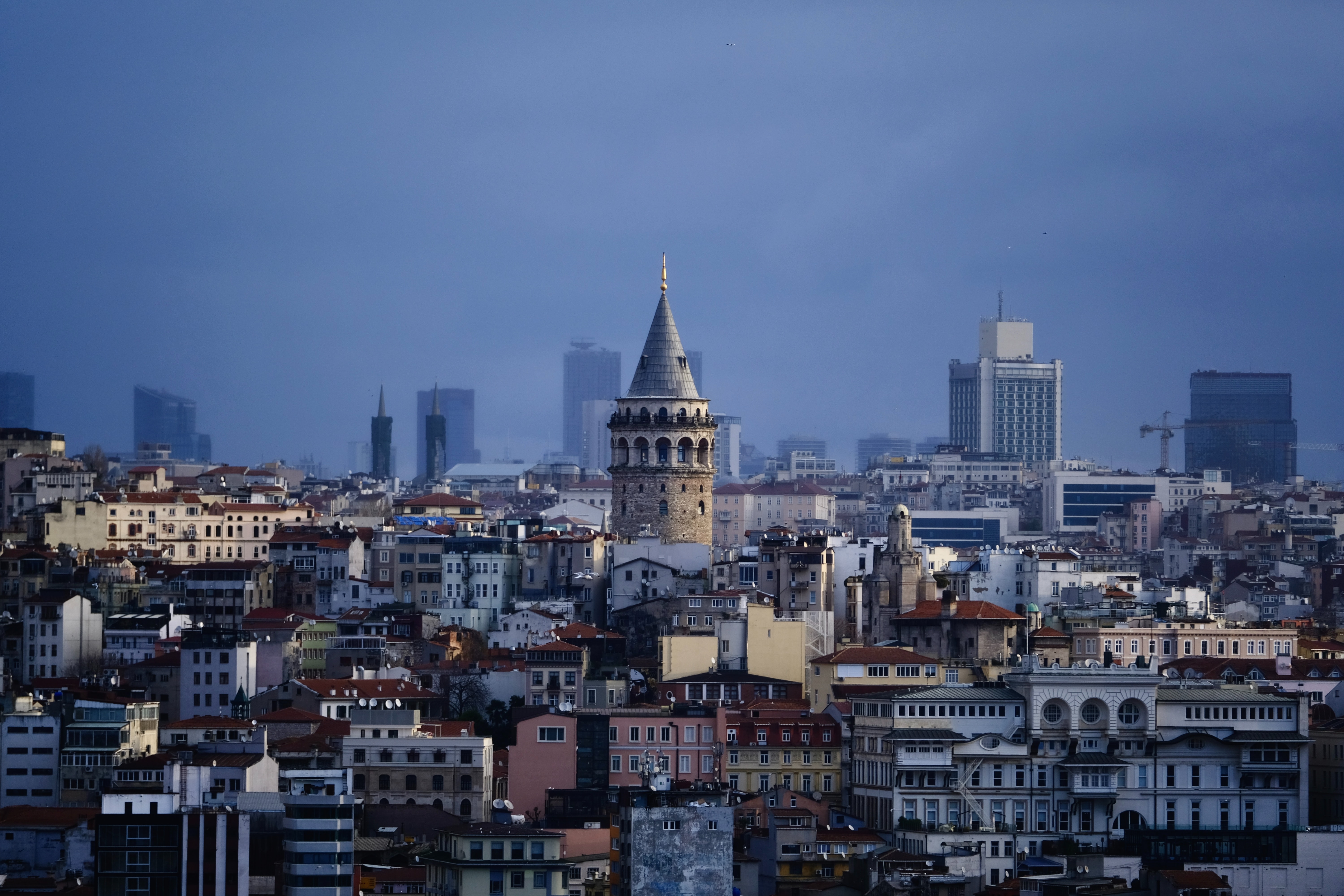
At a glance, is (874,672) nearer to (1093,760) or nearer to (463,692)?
(463,692)

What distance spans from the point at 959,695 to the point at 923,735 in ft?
7.95

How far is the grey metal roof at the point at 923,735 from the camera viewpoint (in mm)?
69688

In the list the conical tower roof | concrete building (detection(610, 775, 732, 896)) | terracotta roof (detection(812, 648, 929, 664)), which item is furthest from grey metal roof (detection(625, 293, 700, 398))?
concrete building (detection(610, 775, 732, 896))

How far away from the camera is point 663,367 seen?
10219cm

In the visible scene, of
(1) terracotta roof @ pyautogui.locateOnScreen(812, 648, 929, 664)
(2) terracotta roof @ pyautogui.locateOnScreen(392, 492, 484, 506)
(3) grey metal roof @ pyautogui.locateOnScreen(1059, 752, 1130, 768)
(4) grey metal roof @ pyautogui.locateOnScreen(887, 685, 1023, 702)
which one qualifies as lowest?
(3) grey metal roof @ pyautogui.locateOnScreen(1059, 752, 1130, 768)

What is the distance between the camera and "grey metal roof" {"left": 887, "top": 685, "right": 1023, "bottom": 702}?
234ft

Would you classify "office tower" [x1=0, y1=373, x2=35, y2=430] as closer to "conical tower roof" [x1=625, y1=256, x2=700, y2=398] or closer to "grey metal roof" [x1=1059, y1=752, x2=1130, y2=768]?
"conical tower roof" [x1=625, y1=256, x2=700, y2=398]

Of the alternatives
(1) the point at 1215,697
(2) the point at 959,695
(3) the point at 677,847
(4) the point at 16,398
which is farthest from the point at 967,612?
(4) the point at 16,398

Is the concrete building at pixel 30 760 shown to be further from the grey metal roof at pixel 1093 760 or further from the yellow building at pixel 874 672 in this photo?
the grey metal roof at pixel 1093 760

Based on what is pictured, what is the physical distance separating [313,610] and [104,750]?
25.9 m

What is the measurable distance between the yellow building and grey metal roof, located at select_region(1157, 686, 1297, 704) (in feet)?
21.5

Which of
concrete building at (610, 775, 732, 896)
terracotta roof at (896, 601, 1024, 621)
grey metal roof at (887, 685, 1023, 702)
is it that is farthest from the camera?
terracotta roof at (896, 601, 1024, 621)

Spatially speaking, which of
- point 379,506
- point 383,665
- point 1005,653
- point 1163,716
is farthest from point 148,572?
point 379,506

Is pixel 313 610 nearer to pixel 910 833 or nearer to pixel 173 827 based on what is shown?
pixel 910 833
